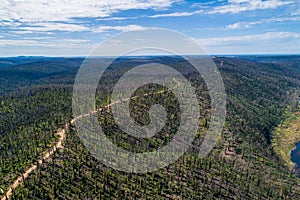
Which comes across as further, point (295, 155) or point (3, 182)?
point (295, 155)

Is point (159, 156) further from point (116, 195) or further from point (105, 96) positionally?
point (105, 96)

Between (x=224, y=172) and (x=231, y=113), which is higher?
(x=231, y=113)

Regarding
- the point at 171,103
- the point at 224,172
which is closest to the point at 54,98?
the point at 171,103

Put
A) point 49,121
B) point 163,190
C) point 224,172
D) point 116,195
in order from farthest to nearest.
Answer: point 49,121 < point 224,172 < point 163,190 < point 116,195

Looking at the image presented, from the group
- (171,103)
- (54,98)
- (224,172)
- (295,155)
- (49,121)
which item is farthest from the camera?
(54,98)

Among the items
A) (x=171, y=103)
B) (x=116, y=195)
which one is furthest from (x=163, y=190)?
(x=171, y=103)

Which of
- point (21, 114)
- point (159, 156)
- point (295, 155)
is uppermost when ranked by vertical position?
point (21, 114)

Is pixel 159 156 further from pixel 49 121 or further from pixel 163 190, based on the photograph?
pixel 49 121

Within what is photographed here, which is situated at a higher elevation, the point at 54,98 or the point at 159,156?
the point at 54,98

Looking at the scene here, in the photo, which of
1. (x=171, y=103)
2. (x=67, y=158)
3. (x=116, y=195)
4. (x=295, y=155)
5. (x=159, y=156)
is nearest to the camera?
(x=116, y=195)
